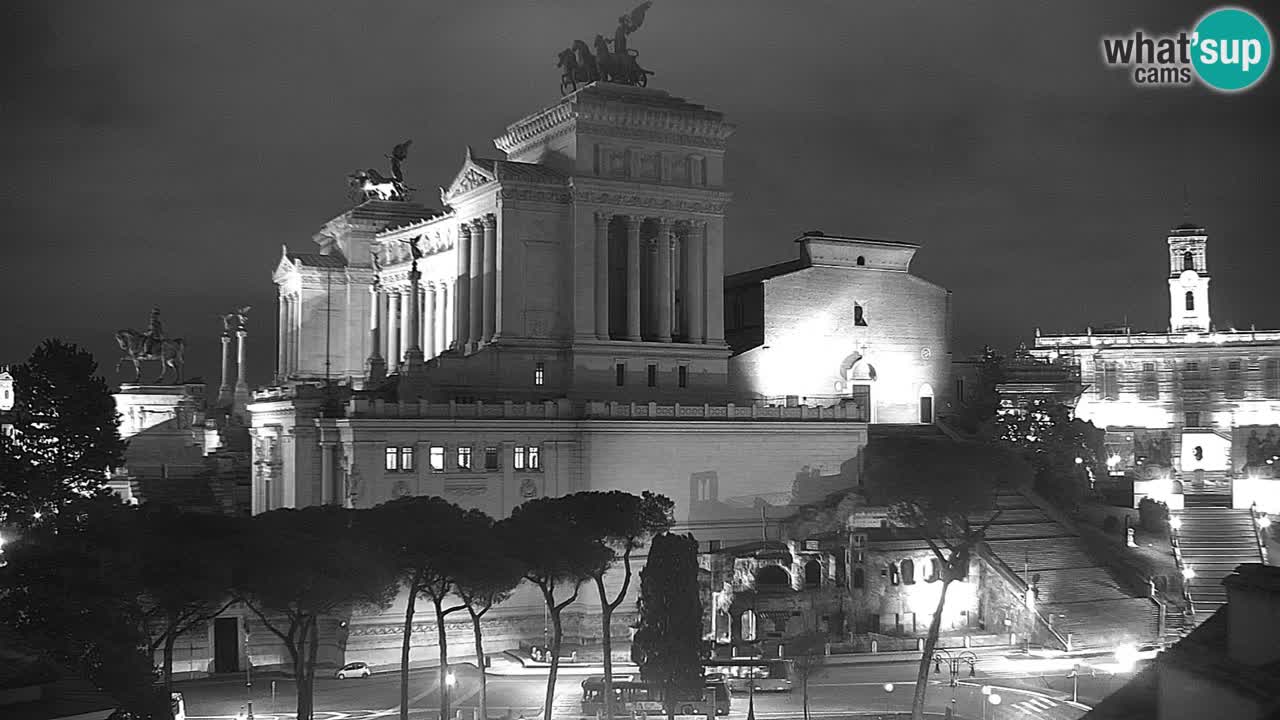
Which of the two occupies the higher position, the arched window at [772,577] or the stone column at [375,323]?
the stone column at [375,323]

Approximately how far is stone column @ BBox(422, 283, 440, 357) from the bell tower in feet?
245

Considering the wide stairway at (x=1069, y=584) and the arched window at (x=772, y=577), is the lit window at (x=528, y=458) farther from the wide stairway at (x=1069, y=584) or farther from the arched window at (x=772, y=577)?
the wide stairway at (x=1069, y=584)

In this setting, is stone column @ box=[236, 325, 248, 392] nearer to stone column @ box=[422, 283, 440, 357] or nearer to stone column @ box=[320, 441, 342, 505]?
stone column @ box=[422, 283, 440, 357]

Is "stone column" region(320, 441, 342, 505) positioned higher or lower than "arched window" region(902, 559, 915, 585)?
higher

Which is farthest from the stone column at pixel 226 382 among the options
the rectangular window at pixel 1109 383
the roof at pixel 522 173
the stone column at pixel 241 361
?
the rectangular window at pixel 1109 383

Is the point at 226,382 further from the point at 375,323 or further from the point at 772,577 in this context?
the point at 772,577

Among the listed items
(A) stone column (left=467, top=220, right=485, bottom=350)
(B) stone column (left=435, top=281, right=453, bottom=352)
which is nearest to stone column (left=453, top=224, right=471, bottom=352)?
(A) stone column (left=467, top=220, right=485, bottom=350)

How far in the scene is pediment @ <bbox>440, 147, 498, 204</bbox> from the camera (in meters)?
83.1

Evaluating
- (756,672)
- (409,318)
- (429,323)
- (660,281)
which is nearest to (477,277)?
(660,281)

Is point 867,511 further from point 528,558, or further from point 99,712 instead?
point 99,712

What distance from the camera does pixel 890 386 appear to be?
9456cm

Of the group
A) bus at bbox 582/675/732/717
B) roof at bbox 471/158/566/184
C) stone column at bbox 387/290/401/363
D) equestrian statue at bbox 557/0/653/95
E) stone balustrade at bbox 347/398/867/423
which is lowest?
bus at bbox 582/675/732/717

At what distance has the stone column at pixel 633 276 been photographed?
84000mm

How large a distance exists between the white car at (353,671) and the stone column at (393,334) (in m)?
A: 38.8
